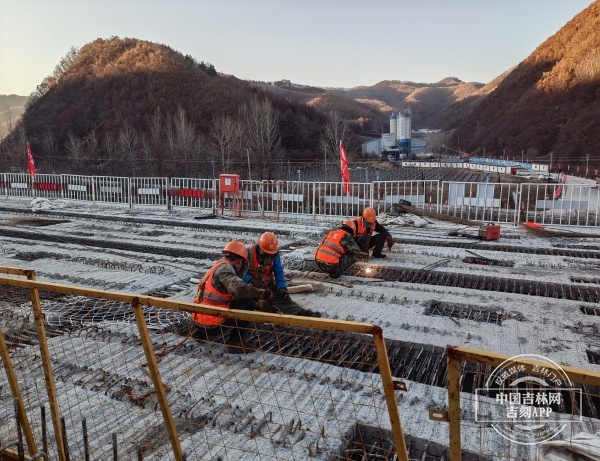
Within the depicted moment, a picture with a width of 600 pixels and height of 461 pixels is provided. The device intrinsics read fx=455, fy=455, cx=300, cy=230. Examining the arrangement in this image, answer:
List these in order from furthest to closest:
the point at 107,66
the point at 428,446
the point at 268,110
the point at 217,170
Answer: the point at 107,66, the point at 268,110, the point at 217,170, the point at 428,446

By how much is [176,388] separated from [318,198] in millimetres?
13881

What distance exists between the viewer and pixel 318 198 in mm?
17625

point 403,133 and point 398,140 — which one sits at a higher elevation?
point 403,133

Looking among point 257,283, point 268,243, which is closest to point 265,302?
point 257,283

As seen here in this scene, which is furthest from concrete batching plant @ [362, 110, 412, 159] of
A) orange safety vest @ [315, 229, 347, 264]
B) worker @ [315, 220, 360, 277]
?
orange safety vest @ [315, 229, 347, 264]

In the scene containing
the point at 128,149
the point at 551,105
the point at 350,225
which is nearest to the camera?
the point at 350,225

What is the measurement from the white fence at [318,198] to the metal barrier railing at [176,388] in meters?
9.34

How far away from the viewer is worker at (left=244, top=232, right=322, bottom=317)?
18.6 ft

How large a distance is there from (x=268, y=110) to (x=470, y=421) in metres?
47.3

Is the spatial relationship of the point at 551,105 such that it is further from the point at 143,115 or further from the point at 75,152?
the point at 75,152

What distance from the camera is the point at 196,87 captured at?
69.6 metres

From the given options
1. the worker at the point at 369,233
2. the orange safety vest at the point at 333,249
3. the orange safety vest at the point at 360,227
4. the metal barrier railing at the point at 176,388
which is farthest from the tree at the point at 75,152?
the metal barrier railing at the point at 176,388

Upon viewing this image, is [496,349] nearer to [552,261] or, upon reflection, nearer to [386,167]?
[552,261]

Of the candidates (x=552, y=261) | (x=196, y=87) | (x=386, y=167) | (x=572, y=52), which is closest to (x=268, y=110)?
(x=386, y=167)
